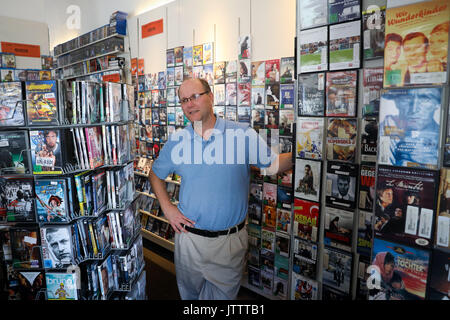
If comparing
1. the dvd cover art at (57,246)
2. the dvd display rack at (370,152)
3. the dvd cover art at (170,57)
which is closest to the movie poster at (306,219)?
the dvd display rack at (370,152)

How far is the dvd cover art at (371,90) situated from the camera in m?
1.65

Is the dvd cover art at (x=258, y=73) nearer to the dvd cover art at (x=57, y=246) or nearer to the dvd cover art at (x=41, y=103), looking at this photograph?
the dvd cover art at (x=41, y=103)

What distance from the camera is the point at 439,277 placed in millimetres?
1141

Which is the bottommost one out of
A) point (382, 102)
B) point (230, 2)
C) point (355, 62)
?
point (382, 102)

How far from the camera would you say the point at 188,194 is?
207 centimetres

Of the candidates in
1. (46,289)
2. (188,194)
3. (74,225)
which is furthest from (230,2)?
(46,289)

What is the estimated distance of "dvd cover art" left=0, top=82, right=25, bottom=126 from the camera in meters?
1.79

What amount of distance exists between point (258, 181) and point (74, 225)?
1.66 m

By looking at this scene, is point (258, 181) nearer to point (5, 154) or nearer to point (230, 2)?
point (230, 2)

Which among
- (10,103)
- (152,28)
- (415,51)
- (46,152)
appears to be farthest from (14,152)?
(152,28)

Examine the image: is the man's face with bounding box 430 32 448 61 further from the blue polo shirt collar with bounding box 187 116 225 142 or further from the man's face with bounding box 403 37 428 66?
the blue polo shirt collar with bounding box 187 116 225 142

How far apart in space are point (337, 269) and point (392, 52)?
4.41ft

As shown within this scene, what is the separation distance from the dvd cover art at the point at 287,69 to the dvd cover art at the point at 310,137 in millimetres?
829

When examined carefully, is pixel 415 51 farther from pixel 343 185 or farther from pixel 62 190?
pixel 62 190
